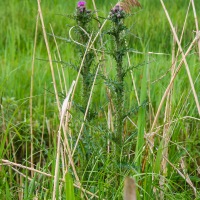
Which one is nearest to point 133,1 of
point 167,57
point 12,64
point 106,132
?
point 106,132

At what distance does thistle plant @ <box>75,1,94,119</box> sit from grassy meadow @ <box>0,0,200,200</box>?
2cm

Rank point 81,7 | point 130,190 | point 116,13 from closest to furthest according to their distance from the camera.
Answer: point 130,190 < point 116,13 < point 81,7

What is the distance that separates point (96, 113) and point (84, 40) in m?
0.23

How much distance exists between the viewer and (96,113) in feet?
5.20

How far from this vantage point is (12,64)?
119 inches

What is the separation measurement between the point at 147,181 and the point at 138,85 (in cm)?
148

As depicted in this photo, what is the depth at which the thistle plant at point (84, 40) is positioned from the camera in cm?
154

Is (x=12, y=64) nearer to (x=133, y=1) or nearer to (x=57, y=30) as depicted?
(x=57, y=30)

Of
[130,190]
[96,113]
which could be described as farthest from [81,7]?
[130,190]

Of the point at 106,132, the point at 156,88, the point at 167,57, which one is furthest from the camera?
the point at 167,57

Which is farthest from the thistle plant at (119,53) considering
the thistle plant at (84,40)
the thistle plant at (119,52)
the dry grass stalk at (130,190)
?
the dry grass stalk at (130,190)

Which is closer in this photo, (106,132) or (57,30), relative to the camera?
(106,132)

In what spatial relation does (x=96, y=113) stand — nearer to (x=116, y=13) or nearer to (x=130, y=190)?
(x=116, y=13)

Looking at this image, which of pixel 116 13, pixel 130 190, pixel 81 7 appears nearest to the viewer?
pixel 130 190
